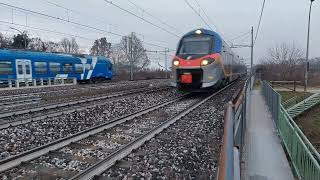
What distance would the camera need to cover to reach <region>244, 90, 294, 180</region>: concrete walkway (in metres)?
7.04

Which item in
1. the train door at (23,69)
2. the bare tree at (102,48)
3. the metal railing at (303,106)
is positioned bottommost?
the metal railing at (303,106)

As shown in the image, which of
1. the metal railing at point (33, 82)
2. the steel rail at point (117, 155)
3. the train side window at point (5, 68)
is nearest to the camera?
the steel rail at point (117, 155)

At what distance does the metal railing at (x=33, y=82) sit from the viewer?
26750mm

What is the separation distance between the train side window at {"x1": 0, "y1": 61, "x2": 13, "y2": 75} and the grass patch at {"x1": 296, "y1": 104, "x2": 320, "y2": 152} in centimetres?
2092

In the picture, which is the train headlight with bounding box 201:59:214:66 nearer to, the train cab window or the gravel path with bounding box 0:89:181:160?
the gravel path with bounding box 0:89:181:160


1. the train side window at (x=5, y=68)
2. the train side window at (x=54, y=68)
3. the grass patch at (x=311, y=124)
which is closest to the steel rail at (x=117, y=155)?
the grass patch at (x=311, y=124)

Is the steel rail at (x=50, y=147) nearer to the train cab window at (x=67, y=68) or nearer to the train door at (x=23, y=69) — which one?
the train door at (x=23, y=69)

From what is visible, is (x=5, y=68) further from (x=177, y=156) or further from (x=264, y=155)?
(x=264, y=155)

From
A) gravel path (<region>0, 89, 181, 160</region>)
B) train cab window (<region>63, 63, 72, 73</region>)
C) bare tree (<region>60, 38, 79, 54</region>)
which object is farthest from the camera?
bare tree (<region>60, 38, 79, 54</region>)

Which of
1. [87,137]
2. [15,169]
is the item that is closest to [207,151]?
[87,137]

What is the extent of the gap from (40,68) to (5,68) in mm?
3684

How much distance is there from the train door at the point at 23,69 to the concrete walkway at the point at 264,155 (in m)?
20.5

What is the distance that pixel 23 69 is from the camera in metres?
27.5

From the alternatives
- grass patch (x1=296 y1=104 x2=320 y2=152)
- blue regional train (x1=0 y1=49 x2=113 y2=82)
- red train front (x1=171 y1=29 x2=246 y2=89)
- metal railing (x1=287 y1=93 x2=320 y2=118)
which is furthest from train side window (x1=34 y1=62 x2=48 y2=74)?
grass patch (x1=296 y1=104 x2=320 y2=152)
